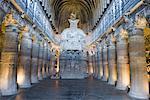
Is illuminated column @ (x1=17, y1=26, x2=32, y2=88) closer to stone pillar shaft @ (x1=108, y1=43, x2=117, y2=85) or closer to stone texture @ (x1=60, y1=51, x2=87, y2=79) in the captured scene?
stone texture @ (x1=60, y1=51, x2=87, y2=79)

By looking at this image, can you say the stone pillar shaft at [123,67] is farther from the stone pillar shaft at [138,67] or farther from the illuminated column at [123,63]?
the stone pillar shaft at [138,67]

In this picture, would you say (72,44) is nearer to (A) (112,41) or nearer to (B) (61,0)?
(A) (112,41)

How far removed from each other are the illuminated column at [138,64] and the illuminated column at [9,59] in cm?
793

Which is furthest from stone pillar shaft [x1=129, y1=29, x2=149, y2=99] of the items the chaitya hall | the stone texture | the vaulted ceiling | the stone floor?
the vaulted ceiling

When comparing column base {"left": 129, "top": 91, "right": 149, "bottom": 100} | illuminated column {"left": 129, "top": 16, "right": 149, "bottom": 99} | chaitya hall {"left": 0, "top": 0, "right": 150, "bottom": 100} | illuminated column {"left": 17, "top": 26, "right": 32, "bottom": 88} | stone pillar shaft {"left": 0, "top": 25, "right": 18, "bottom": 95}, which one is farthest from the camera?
illuminated column {"left": 17, "top": 26, "right": 32, "bottom": 88}

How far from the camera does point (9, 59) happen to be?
10391 mm

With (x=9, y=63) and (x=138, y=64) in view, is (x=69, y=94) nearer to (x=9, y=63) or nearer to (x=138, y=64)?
(x=9, y=63)

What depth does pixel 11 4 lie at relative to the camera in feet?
Answer: 31.7

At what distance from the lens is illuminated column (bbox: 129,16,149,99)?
9729 mm

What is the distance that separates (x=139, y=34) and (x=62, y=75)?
13.5m

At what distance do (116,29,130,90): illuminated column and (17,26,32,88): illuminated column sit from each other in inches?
313

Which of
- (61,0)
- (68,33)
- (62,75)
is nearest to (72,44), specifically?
(68,33)

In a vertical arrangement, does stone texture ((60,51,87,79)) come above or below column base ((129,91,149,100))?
above

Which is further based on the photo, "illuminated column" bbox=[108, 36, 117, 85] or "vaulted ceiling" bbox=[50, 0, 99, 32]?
"vaulted ceiling" bbox=[50, 0, 99, 32]
